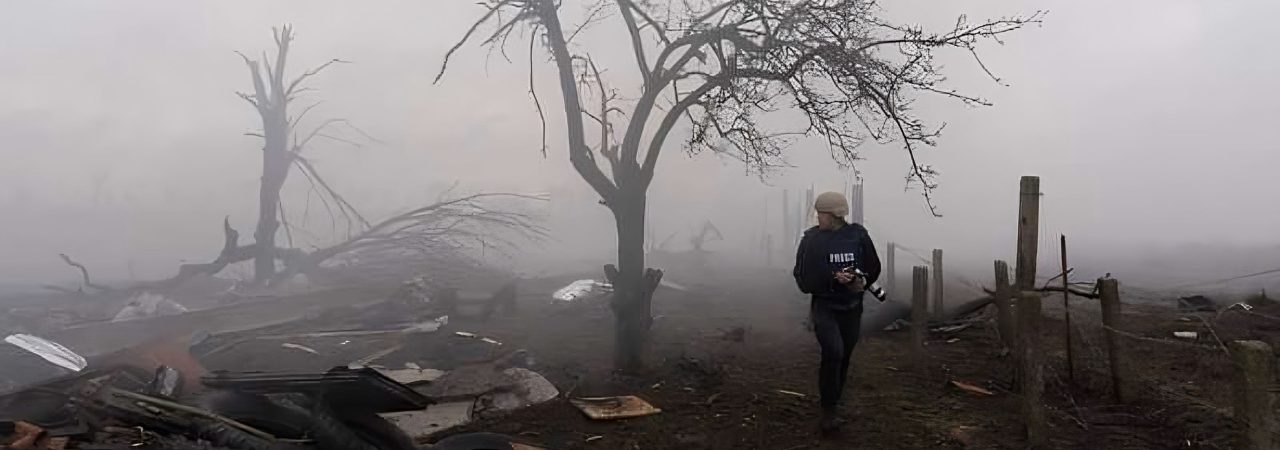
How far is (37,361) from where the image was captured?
873 cm

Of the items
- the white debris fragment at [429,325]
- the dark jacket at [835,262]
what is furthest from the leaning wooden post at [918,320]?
the white debris fragment at [429,325]

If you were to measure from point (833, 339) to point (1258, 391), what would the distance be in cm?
254

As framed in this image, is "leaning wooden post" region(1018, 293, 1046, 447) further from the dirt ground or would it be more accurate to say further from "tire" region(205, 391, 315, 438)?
"tire" region(205, 391, 315, 438)

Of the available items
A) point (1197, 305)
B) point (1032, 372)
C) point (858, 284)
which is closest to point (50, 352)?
point (858, 284)

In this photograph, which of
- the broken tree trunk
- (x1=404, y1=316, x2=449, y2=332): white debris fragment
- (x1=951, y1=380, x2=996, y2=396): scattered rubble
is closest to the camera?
(x1=951, y1=380, x2=996, y2=396): scattered rubble

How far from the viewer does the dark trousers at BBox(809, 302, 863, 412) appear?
569cm

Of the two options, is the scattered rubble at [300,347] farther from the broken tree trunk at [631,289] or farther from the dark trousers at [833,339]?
the dark trousers at [833,339]

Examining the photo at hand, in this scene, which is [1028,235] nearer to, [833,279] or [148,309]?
[833,279]

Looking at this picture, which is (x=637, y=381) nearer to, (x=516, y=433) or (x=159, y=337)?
(x=516, y=433)

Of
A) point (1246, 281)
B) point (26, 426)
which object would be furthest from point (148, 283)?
point (1246, 281)

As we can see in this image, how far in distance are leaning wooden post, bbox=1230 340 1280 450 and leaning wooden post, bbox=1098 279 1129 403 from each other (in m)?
2.99

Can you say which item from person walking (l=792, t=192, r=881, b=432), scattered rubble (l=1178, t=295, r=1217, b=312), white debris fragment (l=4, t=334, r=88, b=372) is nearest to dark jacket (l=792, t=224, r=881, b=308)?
person walking (l=792, t=192, r=881, b=432)

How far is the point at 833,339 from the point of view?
567 cm

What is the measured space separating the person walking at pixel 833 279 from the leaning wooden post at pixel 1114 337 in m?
2.26
